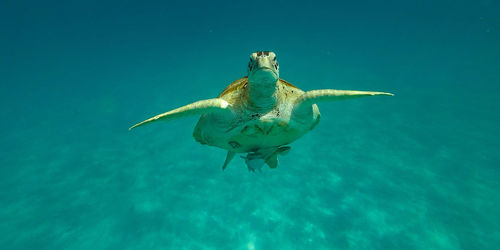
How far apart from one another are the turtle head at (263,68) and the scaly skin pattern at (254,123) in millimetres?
322

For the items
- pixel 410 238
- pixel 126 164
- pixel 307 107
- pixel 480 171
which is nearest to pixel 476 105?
pixel 480 171

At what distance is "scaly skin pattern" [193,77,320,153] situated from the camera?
107 inches

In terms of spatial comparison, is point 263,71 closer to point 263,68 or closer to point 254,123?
point 263,68

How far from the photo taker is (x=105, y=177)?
8773mm

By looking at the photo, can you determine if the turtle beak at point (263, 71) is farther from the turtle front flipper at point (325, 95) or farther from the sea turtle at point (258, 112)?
the turtle front flipper at point (325, 95)

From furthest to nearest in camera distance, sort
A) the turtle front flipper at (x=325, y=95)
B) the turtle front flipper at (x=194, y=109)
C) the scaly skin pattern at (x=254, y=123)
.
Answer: the scaly skin pattern at (x=254, y=123) → the turtle front flipper at (x=325, y=95) → the turtle front flipper at (x=194, y=109)

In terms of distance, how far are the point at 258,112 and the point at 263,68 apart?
58cm

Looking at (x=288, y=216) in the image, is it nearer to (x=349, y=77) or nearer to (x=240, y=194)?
(x=240, y=194)

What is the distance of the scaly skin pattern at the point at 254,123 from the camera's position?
2.71 metres

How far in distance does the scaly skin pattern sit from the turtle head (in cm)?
32

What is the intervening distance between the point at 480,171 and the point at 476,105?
8.14 m

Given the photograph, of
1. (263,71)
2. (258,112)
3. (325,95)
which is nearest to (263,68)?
(263,71)

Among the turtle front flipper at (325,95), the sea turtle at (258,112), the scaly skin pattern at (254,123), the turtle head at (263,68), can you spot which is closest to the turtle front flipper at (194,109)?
the sea turtle at (258,112)

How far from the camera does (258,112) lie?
2713mm
